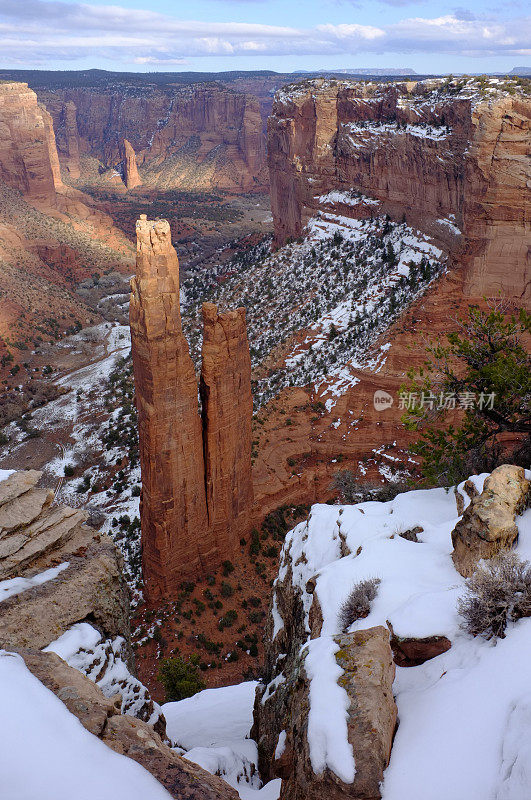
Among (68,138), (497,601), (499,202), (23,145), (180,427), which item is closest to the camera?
(497,601)

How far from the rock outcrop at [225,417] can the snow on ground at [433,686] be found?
11233 mm

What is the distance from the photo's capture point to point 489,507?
11016 millimetres

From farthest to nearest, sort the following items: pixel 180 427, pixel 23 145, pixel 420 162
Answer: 1. pixel 23 145
2. pixel 420 162
3. pixel 180 427

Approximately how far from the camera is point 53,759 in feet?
22.0

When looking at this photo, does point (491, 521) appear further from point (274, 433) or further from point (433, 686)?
point (274, 433)

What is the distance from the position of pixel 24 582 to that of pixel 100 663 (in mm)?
2518

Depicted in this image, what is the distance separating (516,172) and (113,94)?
17814cm

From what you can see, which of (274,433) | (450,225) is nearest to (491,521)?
(274,433)

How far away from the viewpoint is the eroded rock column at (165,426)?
65.0 feet

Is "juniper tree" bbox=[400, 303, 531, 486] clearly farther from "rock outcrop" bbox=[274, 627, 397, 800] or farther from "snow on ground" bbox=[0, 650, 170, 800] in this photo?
"snow on ground" bbox=[0, 650, 170, 800]

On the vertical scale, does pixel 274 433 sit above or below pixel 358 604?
below

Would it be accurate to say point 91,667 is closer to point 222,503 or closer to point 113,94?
point 222,503

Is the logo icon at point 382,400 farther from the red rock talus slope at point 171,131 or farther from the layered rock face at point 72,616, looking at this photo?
the red rock talus slope at point 171,131

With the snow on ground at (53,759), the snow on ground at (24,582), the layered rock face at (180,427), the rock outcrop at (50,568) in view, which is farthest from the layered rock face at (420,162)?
the snow on ground at (53,759)
